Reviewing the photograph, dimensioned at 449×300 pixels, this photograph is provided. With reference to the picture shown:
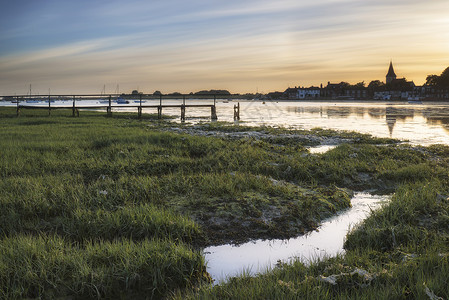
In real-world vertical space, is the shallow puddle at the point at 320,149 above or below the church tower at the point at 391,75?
below

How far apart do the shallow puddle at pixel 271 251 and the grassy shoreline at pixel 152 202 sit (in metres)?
0.24

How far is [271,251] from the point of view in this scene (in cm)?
520

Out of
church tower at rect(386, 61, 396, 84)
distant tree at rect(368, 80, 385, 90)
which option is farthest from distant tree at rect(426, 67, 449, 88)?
church tower at rect(386, 61, 396, 84)

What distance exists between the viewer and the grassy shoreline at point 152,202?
407 cm

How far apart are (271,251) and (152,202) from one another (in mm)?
2649

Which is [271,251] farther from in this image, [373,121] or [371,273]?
[373,121]

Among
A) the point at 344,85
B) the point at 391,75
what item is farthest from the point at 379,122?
the point at 391,75

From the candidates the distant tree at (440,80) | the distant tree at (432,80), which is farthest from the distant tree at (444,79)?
the distant tree at (432,80)

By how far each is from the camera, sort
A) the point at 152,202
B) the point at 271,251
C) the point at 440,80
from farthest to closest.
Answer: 1. the point at 440,80
2. the point at 152,202
3. the point at 271,251

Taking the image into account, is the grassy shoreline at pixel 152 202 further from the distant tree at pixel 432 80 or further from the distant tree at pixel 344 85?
the distant tree at pixel 344 85

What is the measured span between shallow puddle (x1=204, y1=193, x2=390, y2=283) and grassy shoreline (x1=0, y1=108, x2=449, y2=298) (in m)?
0.24

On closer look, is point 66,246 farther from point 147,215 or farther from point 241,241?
point 241,241

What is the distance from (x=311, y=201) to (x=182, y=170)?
3806 millimetres

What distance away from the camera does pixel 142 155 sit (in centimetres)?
1125
